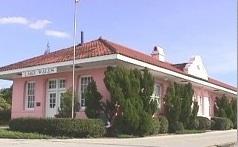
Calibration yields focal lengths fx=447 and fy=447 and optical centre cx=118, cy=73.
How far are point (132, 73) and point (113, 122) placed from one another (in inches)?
109

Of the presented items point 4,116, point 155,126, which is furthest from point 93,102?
point 4,116

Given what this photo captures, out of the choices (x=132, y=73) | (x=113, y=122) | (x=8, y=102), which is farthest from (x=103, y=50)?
(x=8, y=102)

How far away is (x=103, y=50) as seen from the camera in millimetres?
24125

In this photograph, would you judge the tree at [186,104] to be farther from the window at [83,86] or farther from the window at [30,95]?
the window at [30,95]

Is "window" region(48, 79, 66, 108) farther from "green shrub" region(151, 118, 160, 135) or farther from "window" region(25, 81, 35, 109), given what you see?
"green shrub" region(151, 118, 160, 135)

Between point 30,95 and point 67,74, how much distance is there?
4.07 m

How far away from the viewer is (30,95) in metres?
29.6

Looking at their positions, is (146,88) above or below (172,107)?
above

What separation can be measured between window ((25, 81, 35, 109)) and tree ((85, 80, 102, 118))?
21.4 feet

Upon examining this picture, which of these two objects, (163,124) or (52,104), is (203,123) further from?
(52,104)

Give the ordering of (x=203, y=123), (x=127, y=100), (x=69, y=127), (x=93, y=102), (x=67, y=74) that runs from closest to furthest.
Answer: (x=69, y=127)
(x=127, y=100)
(x=93, y=102)
(x=67, y=74)
(x=203, y=123)

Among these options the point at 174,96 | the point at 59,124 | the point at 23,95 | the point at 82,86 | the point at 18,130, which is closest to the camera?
the point at 59,124

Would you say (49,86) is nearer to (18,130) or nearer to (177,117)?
(18,130)

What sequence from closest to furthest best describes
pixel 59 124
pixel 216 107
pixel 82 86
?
pixel 59 124 < pixel 82 86 < pixel 216 107
